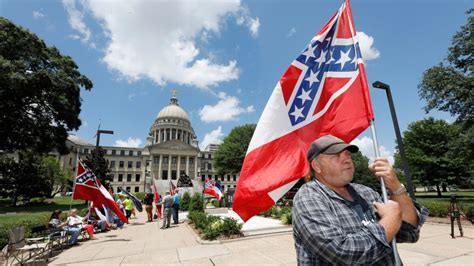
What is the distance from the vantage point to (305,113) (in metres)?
3.56

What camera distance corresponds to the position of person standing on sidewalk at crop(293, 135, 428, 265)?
166cm

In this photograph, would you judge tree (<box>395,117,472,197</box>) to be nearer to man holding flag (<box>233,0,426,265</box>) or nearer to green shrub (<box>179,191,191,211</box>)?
green shrub (<box>179,191,191,211</box>)

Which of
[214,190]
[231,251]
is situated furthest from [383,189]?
[214,190]

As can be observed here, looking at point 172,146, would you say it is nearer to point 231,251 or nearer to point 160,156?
point 160,156

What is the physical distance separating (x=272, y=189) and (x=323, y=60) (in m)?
2.06

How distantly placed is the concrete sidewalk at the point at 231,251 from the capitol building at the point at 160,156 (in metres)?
82.2

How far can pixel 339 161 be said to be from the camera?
2080 millimetres

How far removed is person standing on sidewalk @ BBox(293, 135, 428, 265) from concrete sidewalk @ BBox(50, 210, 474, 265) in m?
5.45

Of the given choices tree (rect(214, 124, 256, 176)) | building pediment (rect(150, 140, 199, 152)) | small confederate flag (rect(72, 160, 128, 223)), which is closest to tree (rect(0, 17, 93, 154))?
small confederate flag (rect(72, 160, 128, 223))

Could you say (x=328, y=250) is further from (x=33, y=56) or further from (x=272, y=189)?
(x=33, y=56)

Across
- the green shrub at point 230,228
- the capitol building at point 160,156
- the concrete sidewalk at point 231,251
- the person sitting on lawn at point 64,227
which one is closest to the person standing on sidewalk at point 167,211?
the concrete sidewalk at point 231,251

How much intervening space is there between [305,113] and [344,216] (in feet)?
6.18

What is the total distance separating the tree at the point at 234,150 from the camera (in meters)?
57.2

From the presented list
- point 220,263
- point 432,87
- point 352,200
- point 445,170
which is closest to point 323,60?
point 352,200
